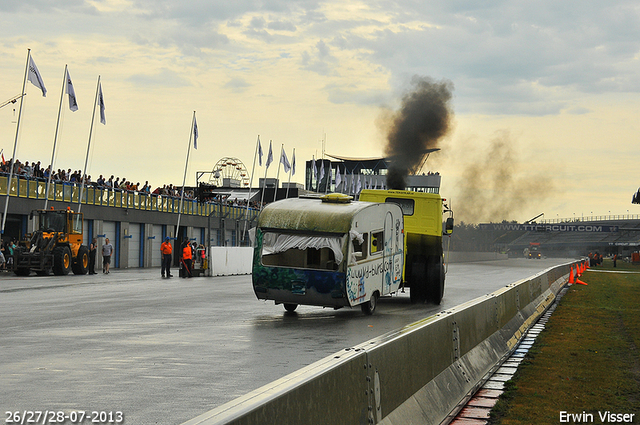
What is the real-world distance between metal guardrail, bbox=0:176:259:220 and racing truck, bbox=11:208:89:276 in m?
4.10

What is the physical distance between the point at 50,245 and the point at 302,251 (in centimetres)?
2137

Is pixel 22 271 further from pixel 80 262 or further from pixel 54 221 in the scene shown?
pixel 80 262

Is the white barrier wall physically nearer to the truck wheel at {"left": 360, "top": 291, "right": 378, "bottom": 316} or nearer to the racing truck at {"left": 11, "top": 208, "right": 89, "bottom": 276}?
the racing truck at {"left": 11, "top": 208, "right": 89, "bottom": 276}

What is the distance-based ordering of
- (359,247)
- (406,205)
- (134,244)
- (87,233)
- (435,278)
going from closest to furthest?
(359,247)
(435,278)
(406,205)
(87,233)
(134,244)

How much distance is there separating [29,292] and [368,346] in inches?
836

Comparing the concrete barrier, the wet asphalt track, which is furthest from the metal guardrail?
the concrete barrier

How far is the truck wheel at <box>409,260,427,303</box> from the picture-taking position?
2067cm

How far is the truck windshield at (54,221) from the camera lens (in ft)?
117

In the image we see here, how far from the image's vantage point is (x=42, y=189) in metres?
41.8

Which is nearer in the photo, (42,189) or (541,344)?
(541,344)

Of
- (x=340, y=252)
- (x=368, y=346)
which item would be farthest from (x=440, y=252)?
(x=368, y=346)

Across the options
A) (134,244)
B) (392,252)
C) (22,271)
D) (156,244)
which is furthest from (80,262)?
(392,252)

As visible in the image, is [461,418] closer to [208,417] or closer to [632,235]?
[208,417]

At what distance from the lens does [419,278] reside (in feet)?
68.0
